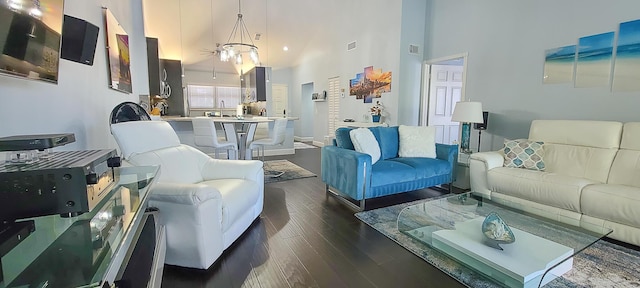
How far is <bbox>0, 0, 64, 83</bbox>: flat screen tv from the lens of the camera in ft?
3.55

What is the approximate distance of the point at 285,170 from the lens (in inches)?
194

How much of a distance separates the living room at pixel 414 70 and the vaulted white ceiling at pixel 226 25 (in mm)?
525

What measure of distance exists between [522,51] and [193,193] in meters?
4.34

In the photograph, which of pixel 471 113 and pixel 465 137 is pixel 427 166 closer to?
pixel 471 113

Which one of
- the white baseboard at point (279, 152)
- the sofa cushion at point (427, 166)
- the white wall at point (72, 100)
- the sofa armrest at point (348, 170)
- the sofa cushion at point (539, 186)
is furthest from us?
the white baseboard at point (279, 152)

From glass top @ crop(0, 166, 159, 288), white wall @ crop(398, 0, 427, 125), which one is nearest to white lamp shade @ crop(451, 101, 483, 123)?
white wall @ crop(398, 0, 427, 125)

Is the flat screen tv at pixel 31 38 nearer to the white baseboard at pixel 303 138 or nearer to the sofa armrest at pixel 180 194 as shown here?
the sofa armrest at pixel 180 194

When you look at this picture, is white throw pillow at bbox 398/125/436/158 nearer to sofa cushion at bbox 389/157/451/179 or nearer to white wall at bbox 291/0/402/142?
sofa cushion at bbox 389/157/451/179

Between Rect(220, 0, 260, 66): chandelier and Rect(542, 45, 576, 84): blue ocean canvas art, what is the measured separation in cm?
449

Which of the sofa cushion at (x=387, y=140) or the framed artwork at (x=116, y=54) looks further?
the sofa cushion at (x=387, y=140)

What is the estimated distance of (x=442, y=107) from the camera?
541cm

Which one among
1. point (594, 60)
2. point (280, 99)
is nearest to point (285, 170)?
point (594, 60)

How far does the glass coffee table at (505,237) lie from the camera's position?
1549mm

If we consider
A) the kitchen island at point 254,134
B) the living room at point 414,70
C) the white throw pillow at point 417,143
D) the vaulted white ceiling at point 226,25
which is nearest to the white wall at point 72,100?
the living room at point 414,70
